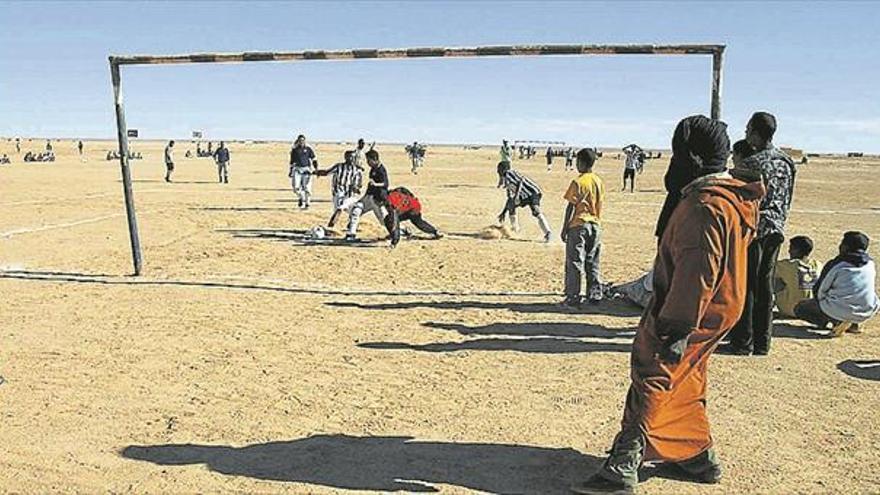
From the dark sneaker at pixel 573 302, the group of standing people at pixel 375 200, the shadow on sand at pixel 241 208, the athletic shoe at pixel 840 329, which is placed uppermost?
the group of standing people at pixel 375 200

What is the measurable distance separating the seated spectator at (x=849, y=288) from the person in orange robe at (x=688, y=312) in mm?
4147

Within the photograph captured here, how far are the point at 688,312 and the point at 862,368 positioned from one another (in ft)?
12.8

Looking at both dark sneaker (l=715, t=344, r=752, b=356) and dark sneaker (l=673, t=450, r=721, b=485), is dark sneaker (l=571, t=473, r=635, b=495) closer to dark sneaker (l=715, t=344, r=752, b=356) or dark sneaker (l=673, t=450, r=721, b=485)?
dark sneaker (l=673, t=450, r=721, b=485)

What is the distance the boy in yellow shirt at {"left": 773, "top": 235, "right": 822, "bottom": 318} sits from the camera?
855 centimetres

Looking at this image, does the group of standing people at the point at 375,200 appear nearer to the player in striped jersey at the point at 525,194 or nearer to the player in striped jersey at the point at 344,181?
the player in striped jersey at the point at 344,181

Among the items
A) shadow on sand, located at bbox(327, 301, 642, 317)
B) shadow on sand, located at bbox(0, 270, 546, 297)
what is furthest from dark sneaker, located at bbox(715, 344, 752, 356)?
shadow on sand, located at bbox(0, 270, 546, 297)

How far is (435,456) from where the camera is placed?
15.7 ft

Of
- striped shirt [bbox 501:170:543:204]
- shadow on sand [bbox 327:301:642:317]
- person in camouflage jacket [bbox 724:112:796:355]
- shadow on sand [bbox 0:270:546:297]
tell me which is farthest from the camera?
striped shirt [bbox 501:170:543:204]

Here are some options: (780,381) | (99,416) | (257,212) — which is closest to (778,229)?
(780,381)

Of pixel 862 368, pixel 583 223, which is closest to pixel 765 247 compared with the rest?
pixel 862 368

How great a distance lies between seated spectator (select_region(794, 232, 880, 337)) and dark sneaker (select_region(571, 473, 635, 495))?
15.2 ft

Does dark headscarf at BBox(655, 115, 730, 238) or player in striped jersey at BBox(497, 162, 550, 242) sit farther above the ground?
dark headscarf at BBox(655, 115, 730, 238)

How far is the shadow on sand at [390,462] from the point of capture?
442cm

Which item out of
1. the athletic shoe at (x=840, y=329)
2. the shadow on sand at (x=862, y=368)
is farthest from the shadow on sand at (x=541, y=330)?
the athletic shoe at (x=840, y=329)
